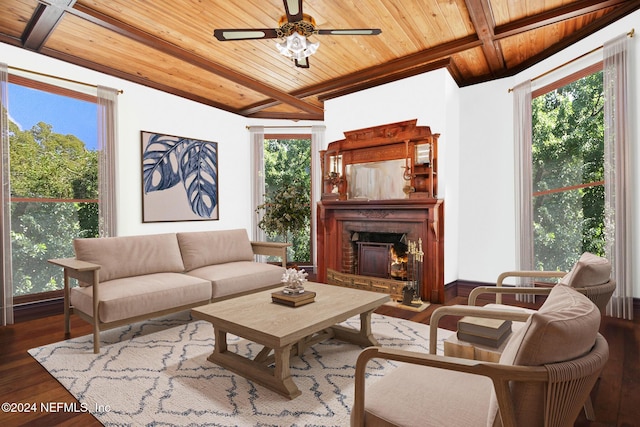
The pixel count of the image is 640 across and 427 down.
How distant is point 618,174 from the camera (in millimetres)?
3297

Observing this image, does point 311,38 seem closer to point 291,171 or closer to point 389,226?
point 389,226

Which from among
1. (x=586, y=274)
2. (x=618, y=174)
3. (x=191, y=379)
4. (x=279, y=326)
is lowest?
(x=191, y=379)

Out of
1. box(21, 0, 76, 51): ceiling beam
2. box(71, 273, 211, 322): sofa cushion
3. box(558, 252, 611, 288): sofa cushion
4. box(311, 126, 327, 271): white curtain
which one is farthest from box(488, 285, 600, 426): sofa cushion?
box(311, 126, 327, 271): white curtain

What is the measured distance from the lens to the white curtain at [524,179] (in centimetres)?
414

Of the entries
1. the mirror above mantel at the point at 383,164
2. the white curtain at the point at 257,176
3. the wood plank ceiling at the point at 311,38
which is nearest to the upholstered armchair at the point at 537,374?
the wood plank ceiling at the point at 311,38

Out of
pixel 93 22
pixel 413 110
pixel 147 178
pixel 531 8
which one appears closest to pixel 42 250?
pixel 147 178

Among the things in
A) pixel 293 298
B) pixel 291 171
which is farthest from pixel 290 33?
pixel 291 171

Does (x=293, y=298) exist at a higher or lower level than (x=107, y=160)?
lower

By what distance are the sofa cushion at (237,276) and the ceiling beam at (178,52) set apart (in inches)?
92.4

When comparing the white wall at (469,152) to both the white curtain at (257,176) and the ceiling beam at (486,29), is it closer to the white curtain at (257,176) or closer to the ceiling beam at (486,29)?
the ceiling beam at (486,29)

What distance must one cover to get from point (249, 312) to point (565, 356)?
1874 millimetres

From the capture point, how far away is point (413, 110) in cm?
445

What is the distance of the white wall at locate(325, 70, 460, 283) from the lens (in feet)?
14.0

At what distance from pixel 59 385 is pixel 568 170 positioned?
512 centimetres
